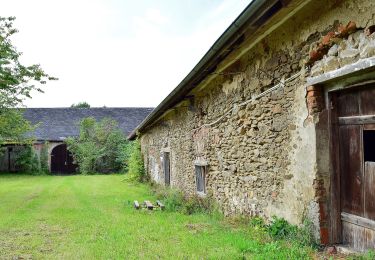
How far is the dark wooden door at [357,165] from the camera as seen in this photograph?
4395 millimetres

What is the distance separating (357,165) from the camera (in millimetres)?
4625

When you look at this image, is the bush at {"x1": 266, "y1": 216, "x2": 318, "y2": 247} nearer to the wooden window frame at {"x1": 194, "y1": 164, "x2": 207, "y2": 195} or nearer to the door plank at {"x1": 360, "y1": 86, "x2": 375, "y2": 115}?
the door plank at {"x1": 360, "y1": 86, "x2": 375, "y2": 115}

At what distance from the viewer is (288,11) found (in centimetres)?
505

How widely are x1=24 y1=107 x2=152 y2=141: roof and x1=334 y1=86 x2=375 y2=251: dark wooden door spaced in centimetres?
2804

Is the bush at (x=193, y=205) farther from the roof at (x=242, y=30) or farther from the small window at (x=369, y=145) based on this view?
the small window at (x=369, y=145)

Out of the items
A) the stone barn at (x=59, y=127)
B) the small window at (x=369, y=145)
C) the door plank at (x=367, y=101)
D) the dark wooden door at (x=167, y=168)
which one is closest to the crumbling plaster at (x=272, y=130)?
the small window at (x=369, y=145)

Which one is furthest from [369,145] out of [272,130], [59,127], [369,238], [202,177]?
[59,127]

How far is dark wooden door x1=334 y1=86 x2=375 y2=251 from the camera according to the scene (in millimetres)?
4395

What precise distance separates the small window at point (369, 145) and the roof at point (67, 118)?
28.4 metres

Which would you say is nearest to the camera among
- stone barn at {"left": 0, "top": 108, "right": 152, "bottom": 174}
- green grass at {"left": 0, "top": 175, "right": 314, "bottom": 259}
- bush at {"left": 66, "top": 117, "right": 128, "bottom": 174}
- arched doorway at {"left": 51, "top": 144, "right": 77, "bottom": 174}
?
green grass at {"left": 0, "top": 175, "right": 314, "bottom": 259}

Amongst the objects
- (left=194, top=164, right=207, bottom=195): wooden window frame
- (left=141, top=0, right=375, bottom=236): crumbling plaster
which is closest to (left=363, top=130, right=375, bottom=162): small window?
(left=141, top=0, right=375, bottom=236): crumbling plaster

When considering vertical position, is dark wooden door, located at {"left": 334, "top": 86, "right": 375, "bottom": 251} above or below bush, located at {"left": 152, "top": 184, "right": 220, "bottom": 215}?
above

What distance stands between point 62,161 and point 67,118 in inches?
168

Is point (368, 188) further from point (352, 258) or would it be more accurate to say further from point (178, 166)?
point (178, 166)
